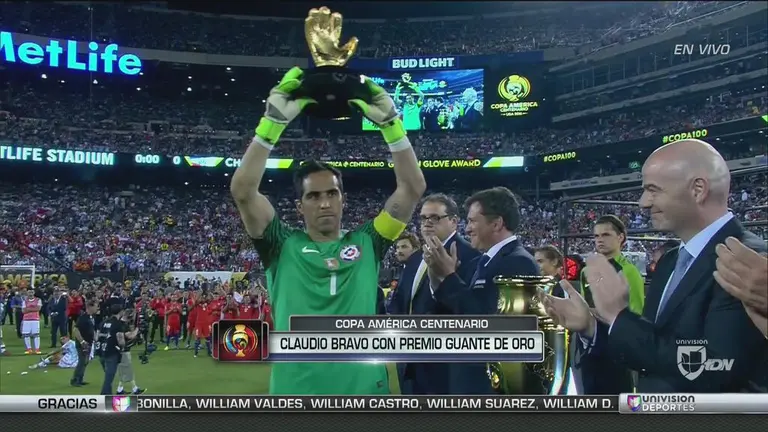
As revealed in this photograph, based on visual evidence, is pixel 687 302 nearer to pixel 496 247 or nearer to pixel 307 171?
pixel 496 247

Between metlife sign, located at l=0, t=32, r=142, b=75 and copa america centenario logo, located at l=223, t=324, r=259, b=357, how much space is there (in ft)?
49.8

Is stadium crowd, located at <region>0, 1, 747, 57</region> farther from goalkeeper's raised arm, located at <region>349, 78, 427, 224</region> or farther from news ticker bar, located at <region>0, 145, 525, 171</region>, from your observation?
goalkeeper's raised arm, located at <region>349, 78, 427, 224</region>

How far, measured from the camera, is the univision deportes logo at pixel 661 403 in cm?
181

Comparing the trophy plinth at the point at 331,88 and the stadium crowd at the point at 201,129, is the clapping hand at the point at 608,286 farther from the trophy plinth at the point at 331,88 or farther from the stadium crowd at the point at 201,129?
the stadium crowd at the point at 201,129

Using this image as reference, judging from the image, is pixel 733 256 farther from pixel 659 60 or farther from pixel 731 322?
pixel 659 60

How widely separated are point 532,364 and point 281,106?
3.92 ft

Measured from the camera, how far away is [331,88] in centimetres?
163

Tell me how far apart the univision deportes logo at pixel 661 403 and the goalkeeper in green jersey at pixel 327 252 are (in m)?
0.82

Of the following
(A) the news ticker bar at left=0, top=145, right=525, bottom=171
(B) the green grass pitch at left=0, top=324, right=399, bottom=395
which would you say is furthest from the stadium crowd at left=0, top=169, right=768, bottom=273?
(B) the green grass pitch at left=0, top=324, right=399, bottom=395

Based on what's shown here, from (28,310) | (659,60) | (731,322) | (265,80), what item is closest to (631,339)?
(731,322)

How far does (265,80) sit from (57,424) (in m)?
16.4

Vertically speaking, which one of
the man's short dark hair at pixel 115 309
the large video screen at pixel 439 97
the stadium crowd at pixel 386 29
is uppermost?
the stadium crowd at pixel 386 29

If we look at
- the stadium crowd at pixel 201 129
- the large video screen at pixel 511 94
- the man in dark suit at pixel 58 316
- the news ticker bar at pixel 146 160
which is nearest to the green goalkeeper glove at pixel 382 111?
the man in dark suit at pixel 58 316

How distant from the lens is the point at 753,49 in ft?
51.9
